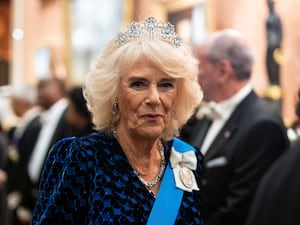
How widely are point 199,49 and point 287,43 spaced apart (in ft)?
4.45

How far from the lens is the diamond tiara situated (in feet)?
8.16

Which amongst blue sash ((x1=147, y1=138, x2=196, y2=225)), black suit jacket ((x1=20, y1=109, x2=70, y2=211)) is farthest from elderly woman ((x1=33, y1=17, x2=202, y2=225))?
black suit jacket ((x1=20, y1=109, x2=70, y2=211))

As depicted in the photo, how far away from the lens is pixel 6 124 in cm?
862

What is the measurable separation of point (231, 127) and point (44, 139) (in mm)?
2603

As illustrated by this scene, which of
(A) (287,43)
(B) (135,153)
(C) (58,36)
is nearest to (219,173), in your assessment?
(B) (135,153)

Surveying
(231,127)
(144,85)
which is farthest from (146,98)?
(231,127)

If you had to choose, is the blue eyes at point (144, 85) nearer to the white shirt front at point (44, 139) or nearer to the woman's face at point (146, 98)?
the woman's face at point (146, 98)

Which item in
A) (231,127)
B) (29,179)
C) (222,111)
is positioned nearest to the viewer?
(231,127)

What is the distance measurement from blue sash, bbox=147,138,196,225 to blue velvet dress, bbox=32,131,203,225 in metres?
0.02

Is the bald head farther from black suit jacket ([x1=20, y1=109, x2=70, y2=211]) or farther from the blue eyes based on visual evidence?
black suit jacket ([x1=20, y1=109, x2=70, y2=211])

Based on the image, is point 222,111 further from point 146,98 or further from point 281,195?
point 146,98

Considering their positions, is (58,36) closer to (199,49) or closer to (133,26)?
(199,49)

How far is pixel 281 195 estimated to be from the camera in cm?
299

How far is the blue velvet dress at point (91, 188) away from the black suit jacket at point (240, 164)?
125 cm
